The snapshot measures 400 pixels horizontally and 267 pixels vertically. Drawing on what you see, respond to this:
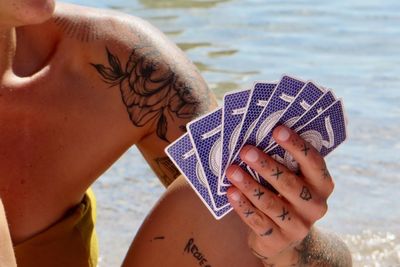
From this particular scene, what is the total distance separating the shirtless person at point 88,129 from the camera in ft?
10.0

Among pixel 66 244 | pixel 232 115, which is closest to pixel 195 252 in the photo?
pixel 66 244

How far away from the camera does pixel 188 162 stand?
2541 mm

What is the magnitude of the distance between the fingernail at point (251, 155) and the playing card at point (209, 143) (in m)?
0.08

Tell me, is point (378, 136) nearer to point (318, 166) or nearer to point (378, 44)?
point (378, 44)

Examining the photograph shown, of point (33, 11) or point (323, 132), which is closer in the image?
point (323, 132)

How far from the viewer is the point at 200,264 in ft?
9.90

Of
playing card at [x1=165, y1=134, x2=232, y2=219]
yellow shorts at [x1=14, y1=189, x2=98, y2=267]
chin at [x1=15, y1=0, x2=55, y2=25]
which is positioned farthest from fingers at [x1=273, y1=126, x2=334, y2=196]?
yellow shorts at [x1=14, y1=189, x2=98, y2=267]

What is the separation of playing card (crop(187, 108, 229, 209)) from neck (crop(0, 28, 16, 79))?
2.72 ft

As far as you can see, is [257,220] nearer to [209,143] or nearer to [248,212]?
[248,212]

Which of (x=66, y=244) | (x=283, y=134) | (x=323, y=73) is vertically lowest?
(x=323, y=73)

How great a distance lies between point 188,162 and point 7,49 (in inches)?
31.7

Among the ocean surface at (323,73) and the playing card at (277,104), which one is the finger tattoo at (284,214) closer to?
the playing card at (277,104)

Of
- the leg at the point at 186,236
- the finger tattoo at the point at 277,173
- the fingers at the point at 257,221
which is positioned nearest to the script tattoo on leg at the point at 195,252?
the leg at the point at 186,236

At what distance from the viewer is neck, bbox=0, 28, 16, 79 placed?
120 inches
